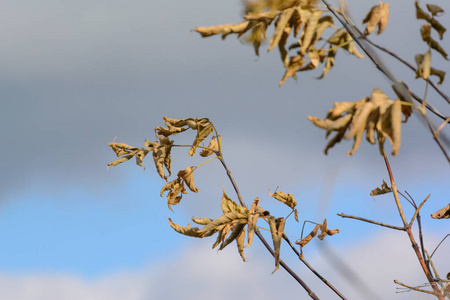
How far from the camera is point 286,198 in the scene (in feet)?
11.8

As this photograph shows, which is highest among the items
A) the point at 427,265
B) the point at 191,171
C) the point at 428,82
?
the point at 191,171

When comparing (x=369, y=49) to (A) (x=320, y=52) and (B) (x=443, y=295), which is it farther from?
(B) (x=443, y=295)

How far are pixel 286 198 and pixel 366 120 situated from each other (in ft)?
4.69

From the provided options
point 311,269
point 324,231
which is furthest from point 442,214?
point 311,269

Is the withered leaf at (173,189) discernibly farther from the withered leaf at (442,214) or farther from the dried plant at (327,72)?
the withered leaf at (442,214)

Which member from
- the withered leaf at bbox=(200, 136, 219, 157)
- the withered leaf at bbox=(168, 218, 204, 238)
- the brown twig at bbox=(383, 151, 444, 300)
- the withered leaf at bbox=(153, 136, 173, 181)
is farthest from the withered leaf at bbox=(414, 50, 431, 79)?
the withered leaf at bbox=(153, 136, 173, 181)

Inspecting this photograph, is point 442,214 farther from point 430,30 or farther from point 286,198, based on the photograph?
point 430,30

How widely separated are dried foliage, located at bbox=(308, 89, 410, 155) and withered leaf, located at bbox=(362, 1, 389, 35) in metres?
0.36

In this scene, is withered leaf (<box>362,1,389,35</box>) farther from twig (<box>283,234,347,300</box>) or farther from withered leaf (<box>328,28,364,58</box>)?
twig (<box>283,234,347,300</box>)

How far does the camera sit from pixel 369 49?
2443 mm

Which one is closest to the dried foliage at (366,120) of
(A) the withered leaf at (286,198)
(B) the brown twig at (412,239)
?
(B) the brown twig at (412,239)

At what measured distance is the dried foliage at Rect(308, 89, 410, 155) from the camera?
2.20m

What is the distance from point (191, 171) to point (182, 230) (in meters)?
0.52

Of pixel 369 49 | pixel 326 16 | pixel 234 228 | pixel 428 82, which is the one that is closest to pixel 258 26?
pixel 326 16
